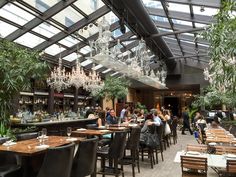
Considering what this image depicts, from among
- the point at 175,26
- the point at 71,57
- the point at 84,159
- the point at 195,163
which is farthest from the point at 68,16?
the point at 195,163

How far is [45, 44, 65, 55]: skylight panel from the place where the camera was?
10805 mm

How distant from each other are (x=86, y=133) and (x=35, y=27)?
4568 millimetres

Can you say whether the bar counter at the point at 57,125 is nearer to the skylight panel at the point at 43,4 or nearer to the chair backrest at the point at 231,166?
the skylight panel at the point at 43,4

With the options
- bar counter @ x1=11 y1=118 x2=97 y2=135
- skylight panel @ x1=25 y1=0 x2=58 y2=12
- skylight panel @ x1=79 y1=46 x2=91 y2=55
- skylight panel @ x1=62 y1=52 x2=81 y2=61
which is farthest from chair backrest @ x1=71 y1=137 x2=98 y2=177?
skylight panel @ x1=62 y1=52 x2=81 y2=61

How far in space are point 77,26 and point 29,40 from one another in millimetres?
1879

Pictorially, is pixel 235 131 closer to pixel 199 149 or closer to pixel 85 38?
pixel 199 149

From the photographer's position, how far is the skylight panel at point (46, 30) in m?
8.95

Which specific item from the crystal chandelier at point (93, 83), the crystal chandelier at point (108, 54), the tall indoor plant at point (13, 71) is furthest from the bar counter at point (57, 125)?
the crystal chandelier at point (108, 54)

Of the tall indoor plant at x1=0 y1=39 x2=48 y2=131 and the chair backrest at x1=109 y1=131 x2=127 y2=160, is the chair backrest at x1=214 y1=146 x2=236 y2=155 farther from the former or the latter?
the tall indoor plant at x1=0 y1=39 x2=48 y2=131

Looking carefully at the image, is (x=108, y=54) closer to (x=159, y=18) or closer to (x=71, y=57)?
(x=159, y=18)

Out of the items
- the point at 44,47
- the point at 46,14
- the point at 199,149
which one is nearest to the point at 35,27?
the point at 46,14

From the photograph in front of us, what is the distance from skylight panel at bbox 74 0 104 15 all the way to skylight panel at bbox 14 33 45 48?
2.14 m

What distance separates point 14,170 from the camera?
12.3 feet

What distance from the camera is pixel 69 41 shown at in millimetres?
10844
